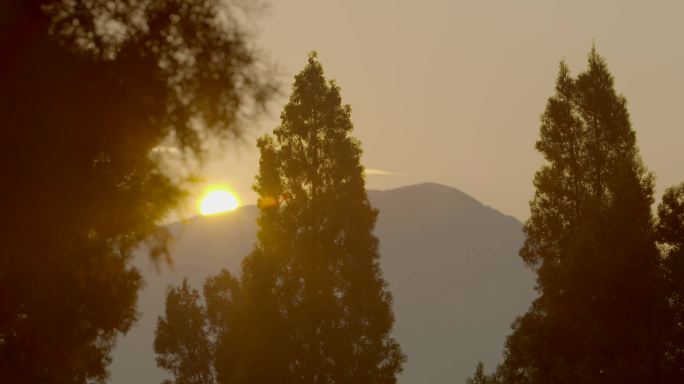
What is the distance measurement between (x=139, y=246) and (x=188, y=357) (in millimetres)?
39742

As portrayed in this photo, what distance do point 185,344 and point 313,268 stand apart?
18151 millimetres

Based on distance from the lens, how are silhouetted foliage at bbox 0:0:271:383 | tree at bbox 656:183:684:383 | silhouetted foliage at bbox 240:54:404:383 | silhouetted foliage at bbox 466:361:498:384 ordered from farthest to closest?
silhouetted foliage at bbox 466:361:498:384 → silhouetted foliage at bbox 240:54:404:383 → tree at bbox 656:183:684:383 → silhouetted foliage at bbox 0:0:271:383

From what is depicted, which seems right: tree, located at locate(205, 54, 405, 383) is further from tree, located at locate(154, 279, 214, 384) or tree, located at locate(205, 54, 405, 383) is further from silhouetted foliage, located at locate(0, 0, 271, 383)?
silhouetted foliage, located at locate(0, 0, 271, 383)

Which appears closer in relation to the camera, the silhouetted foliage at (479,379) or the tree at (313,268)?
the tree at (313,268)

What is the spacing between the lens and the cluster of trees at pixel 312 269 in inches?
1449

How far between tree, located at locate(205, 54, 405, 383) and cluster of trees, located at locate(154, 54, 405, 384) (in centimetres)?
4

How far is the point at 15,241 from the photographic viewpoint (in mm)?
12578

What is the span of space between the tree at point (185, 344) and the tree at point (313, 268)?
12036 mm

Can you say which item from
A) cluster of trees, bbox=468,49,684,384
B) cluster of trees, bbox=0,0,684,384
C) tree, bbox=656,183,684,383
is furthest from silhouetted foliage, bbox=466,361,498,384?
tree, bbox=656,183,684,383

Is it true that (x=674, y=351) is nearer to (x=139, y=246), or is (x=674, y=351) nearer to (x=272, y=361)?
(x=272, y=361)

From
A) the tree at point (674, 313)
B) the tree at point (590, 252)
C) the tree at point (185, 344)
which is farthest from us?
the tree at point (185, 344)

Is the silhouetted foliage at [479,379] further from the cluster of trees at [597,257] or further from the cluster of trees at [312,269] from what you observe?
the cluster of trees at [312,269]

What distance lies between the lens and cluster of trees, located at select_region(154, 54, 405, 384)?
36.8m

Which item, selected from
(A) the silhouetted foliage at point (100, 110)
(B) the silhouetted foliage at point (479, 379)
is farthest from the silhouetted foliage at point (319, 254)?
(A) the silhouetted foliage at point (100, 110)
